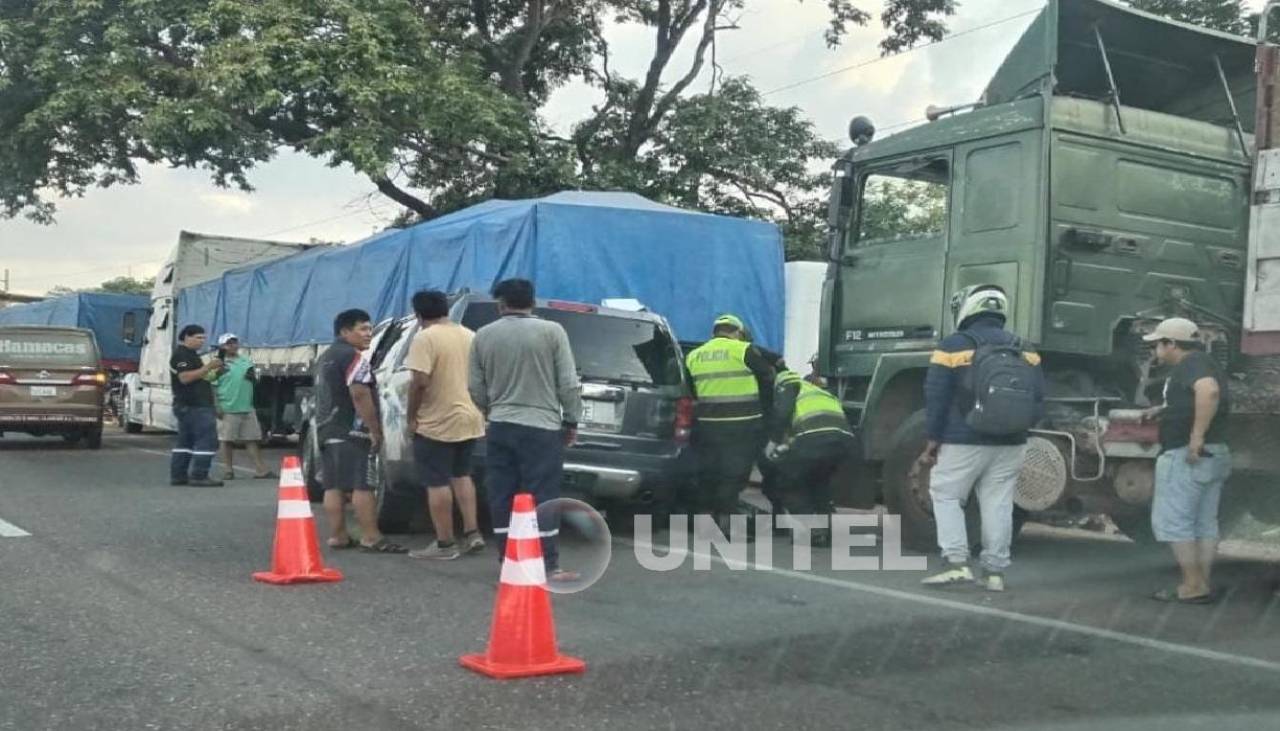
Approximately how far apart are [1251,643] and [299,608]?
443cm

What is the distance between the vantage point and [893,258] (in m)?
9.12

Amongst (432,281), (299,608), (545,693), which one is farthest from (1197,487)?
(432,281)

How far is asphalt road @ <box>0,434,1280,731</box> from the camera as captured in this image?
15.2 feet

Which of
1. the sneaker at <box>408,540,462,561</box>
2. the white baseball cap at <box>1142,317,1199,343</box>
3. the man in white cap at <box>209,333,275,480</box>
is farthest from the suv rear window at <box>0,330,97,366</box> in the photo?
the white baseball cap at <box>1142,317,1199,343</box>

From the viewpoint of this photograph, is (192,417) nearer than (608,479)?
No

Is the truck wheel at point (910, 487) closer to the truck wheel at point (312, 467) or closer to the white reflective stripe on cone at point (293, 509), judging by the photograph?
the white reflective stripe on cone at point (293, 509)

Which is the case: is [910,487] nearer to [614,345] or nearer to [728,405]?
[728,405]

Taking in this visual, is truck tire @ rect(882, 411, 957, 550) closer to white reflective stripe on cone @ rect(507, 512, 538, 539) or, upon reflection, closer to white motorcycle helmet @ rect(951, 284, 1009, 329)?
white motorcycle helmet @ rect(951, 284, 1009, 329)

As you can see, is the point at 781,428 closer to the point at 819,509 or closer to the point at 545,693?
the point at 819,509

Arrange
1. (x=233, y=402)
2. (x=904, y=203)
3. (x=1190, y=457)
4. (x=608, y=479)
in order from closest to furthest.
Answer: (x=1190, y=457), (x=608, y=479), (x=904, y=203), (x=233, y=402)

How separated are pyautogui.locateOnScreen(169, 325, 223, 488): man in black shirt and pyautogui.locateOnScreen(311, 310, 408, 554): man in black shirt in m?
5.15

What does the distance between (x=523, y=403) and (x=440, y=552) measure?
148 cm

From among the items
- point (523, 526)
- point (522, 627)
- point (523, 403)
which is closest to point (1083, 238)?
point (523, 403)

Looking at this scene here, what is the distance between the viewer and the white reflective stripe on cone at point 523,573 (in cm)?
525
